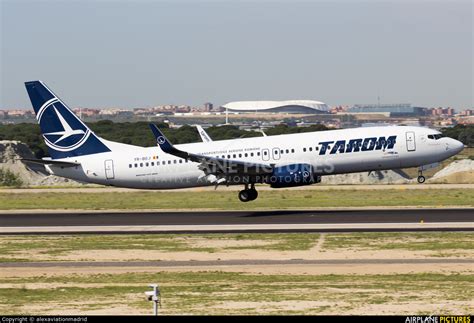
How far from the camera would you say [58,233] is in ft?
131

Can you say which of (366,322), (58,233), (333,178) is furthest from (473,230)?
(333,178)

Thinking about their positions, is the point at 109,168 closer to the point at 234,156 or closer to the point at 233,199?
the point at 234,156

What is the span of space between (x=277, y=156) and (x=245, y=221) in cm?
834

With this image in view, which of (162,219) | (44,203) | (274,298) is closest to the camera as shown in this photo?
(274,298)

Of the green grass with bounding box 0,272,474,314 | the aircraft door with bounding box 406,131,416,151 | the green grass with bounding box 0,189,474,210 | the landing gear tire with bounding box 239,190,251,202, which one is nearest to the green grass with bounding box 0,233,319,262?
the green grass with bounding box 0,272,474,314

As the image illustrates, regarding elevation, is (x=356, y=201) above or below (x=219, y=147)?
below

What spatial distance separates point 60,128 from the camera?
53.9 meters

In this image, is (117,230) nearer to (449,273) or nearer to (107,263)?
(107,263)

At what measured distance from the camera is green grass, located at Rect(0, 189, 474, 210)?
52.6 meters

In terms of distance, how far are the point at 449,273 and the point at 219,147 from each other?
26510 millimetres

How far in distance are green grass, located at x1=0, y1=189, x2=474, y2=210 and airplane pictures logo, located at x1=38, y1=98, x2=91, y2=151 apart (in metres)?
4.03

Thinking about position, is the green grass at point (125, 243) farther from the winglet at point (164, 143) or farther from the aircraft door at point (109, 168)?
the aircraft door at point (109, 168)

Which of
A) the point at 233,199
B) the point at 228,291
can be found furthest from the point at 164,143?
the point at 228,291

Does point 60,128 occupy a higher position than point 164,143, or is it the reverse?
point 60,128
